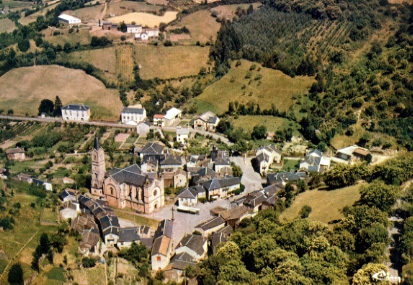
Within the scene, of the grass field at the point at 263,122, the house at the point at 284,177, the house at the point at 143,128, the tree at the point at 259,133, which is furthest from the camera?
the house at the point at 143,128

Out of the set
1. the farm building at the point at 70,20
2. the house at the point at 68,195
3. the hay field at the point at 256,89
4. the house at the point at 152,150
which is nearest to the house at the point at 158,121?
the hay field at the point at 256,89

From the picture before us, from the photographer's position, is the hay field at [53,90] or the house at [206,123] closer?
the house at [206,123]

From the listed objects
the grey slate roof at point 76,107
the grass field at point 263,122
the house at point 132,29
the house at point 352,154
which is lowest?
the grey slate roof at point 76,107

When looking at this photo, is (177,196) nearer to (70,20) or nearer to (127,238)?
(127,238)

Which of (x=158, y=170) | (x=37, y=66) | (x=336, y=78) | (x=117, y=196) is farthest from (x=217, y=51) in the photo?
(x=117, y=196)

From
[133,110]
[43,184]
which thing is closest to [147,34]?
[133,110]

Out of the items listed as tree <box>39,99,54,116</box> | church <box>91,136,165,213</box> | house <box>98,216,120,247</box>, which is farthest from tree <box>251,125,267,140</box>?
tree <box>39,99,54,116</box>

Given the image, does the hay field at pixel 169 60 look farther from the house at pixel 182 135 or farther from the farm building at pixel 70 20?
the house at pixel 182 135
